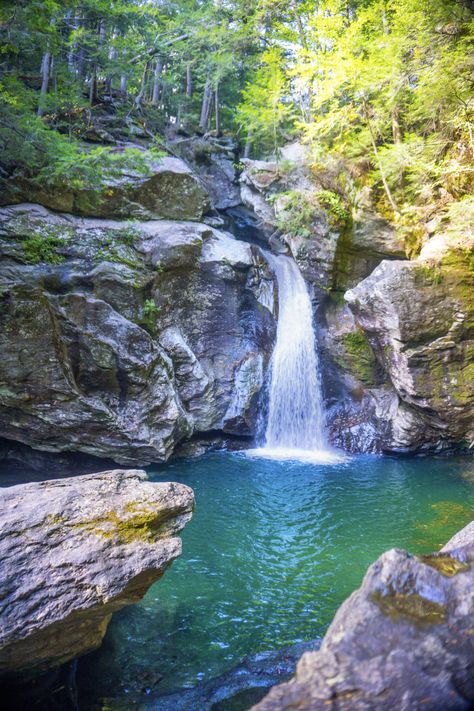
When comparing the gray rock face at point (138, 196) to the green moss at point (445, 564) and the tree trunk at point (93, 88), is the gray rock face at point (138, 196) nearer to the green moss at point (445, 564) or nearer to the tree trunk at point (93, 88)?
the tree trunk at point (93, 88)

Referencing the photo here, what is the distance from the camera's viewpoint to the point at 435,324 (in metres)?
11.9

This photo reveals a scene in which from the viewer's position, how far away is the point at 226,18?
789 inches

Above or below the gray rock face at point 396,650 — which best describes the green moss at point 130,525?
below

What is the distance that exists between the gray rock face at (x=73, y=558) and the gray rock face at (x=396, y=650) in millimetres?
2108

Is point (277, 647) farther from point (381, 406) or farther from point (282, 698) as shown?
point (381, 406)

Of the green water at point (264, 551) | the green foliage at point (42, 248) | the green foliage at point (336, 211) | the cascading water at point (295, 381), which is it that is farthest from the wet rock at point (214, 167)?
the green water at point (264, 551)

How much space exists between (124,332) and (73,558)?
785cm

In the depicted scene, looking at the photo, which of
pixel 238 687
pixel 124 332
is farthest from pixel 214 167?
pixel 238 687

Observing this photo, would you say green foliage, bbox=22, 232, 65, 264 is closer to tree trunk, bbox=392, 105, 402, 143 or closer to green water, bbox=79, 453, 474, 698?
green water, bbox=79, 453, 474, 698

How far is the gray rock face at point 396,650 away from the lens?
1909mm

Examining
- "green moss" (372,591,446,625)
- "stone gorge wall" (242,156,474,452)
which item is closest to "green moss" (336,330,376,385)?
"stone gorge wall" (242,156,474,452)

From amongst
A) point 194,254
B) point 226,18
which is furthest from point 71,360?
point 226,18

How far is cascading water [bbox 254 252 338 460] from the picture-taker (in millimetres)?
14172

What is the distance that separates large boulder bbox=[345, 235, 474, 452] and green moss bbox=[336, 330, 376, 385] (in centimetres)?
204
